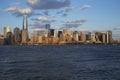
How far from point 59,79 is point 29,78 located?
14.2ft

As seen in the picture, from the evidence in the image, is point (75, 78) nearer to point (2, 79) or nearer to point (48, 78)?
point (48, 78)

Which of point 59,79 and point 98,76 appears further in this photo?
point 98,76

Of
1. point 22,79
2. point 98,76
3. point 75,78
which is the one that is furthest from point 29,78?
point 98,76

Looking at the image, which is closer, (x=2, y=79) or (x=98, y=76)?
(x=2, y=79)

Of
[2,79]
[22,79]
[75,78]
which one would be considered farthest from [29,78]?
[75,78]

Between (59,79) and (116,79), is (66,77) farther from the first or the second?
(116,79)

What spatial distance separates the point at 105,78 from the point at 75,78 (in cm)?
421

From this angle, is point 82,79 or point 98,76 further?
point 98,76

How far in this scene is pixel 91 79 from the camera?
3944 cm

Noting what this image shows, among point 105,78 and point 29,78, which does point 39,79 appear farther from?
point 105,78

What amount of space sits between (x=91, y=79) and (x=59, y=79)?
4409 mm

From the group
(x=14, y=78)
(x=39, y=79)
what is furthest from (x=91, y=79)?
(x=14, y=78)

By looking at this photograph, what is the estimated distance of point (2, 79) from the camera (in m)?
39.4

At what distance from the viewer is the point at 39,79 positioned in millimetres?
39250
